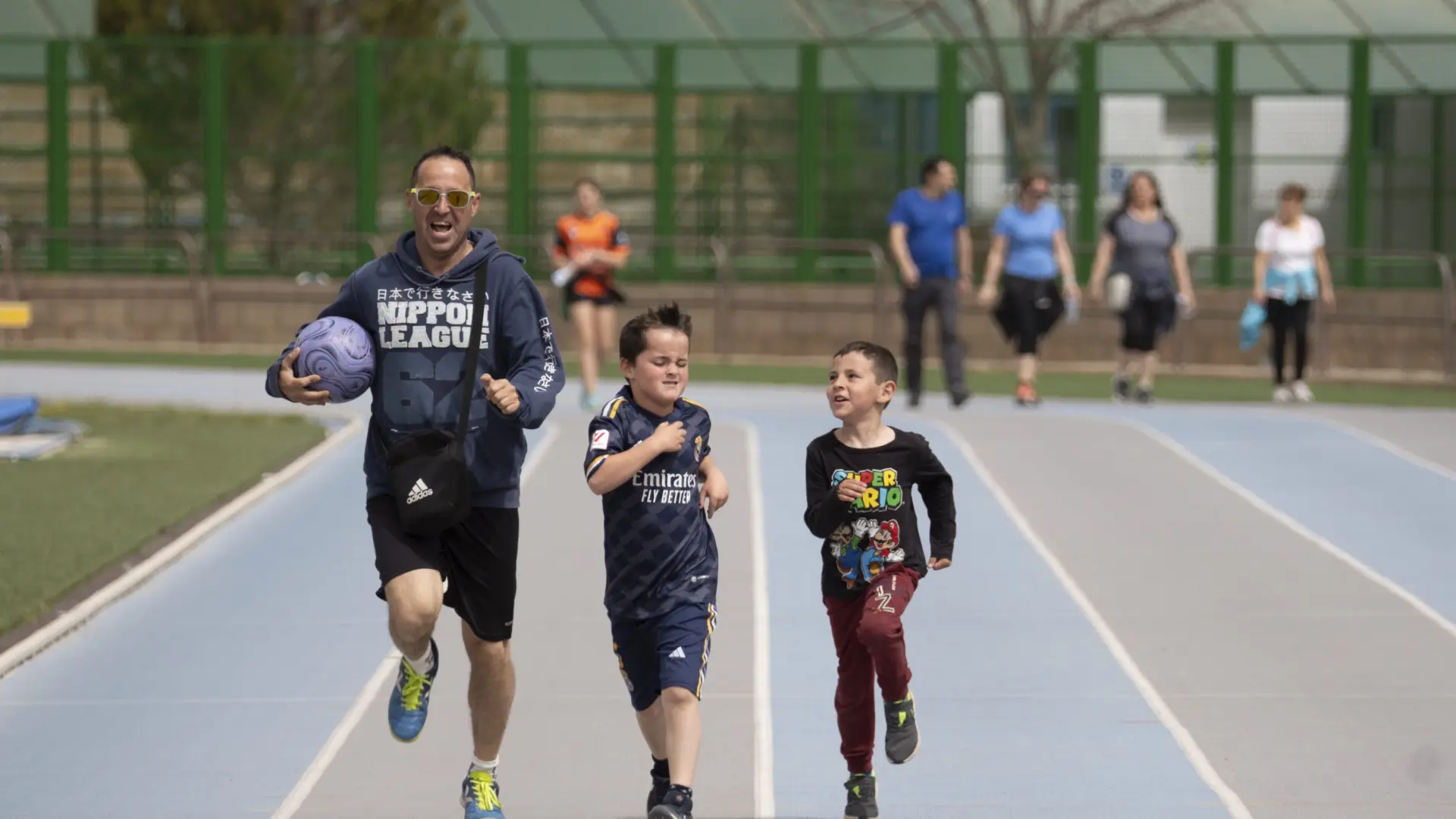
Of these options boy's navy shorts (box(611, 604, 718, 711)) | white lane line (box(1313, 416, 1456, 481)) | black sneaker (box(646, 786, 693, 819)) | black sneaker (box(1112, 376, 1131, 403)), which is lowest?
black sneaker (box(646, 786, 693, 819))

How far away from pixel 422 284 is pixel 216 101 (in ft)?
79.7

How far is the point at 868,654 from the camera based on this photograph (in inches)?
270

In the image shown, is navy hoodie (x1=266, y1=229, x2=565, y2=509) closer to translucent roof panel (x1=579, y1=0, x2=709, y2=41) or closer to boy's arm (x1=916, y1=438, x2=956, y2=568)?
boy's arm (x1=916, y1=438, x2=956, y2=568)

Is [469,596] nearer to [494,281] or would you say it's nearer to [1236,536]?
[494,281]

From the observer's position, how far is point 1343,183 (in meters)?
28.4

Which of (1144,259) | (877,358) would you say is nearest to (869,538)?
(877,358)

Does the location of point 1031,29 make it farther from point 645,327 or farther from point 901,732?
point 645,327

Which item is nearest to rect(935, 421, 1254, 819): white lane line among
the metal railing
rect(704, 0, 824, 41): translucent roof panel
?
the metal railing

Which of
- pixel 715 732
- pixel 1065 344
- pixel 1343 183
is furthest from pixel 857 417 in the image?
pixel 1343 183

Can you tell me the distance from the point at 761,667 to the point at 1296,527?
4.52 metres

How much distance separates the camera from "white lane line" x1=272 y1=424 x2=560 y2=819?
23.9 feet

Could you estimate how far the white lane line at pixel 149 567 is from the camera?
373 inches

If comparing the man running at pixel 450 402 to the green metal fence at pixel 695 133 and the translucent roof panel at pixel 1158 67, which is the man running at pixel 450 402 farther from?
the translucent roof panel at pixel 1158 67

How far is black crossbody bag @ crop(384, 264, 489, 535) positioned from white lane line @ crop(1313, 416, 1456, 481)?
9.59 meters
